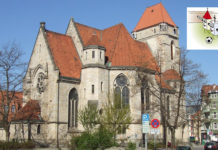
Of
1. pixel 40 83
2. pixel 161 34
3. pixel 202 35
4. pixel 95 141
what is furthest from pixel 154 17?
pixel 202 35

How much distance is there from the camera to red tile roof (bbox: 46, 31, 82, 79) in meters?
39.4

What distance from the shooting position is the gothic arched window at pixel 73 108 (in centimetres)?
3866

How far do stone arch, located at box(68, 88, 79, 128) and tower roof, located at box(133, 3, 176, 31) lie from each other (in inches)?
780

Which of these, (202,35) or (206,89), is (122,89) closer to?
(202,35)

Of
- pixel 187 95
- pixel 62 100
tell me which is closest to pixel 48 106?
pixel 62 100

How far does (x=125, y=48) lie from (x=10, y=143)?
19.2m

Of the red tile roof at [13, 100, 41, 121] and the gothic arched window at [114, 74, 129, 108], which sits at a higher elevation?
the gothic arched window at [114, 74, 129, 108]

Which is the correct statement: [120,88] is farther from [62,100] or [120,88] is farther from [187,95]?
[187,95]

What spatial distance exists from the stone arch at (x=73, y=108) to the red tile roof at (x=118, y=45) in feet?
20.1

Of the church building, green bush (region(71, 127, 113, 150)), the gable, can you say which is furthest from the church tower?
green bush (region(71, 127, 113, 150))

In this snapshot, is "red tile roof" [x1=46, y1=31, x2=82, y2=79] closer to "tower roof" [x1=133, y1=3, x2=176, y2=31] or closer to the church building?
the church building

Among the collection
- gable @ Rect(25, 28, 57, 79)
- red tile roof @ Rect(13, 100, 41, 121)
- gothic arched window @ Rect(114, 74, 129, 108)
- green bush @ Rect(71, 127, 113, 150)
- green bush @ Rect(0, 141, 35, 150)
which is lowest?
green bush @ Rect(0, 141, 35, 150)

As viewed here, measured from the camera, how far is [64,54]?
135 feet

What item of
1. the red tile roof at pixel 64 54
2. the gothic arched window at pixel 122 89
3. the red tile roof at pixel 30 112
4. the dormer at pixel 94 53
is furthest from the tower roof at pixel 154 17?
the red tile roof at pixel 30 112
